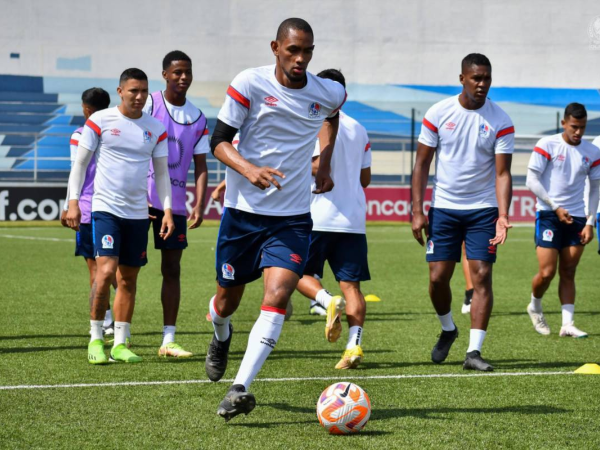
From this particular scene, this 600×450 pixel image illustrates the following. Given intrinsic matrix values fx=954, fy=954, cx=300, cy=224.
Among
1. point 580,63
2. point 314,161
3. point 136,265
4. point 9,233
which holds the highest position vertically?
point 580,63

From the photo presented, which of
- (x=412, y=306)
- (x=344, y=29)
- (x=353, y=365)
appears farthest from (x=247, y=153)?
(x=344, y=29)

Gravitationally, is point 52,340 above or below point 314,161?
below

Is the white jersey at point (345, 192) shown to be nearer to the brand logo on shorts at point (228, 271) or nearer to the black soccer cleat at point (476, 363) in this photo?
the black soccer cleat at point (476, 363)

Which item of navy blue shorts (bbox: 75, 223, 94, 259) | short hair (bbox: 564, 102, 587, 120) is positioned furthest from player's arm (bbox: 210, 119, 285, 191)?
short hair (bbox: 564, 102, 587, 120)

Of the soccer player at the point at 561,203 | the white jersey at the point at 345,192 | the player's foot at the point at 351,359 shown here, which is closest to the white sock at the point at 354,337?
the player's foot at the point at 351,359

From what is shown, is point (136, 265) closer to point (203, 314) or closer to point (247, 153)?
point (247, 153)

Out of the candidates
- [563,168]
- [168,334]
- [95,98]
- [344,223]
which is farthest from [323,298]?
[563,168]

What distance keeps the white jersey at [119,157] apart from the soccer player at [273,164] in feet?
5.77

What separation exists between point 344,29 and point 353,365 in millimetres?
31303

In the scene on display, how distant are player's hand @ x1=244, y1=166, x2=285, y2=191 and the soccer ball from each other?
3.63 feet

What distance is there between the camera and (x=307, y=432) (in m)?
4.80

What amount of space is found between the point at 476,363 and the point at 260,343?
2243 millimetres

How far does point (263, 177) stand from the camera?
4.83 metres

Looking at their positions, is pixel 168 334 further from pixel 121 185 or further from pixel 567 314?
pixel 567 314
